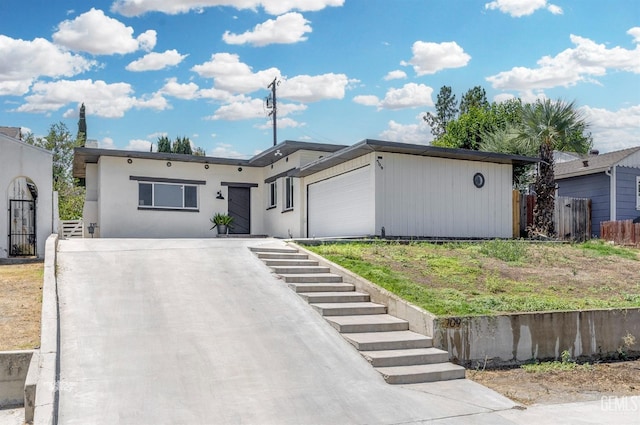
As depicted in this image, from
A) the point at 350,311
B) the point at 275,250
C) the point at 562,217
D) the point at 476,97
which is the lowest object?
the point at 350,311

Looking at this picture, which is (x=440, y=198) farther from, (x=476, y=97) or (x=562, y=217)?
(x=476, y=97)

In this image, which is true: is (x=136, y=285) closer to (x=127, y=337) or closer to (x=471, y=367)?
(x=127, y=337)

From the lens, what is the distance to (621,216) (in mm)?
22828

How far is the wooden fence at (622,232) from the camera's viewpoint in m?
18.7

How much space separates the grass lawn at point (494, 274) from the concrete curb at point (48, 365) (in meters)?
5.14

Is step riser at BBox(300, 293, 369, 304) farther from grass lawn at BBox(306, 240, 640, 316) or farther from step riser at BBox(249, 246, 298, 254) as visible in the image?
step riser at BBox(249, 246, 298, 254)

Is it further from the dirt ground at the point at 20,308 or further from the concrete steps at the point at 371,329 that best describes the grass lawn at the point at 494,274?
the dirt ground at the point at 20,308

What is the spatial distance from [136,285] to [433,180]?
9.58m

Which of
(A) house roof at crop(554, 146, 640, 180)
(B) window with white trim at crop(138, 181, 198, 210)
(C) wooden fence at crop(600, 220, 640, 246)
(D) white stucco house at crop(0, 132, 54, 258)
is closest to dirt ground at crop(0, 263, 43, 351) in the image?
(D) white stucco house at crop(0, 132, 54, 258)

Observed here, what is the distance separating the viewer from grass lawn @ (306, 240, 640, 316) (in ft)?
29.5

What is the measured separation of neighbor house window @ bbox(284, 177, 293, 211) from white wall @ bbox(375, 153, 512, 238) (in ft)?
18.5

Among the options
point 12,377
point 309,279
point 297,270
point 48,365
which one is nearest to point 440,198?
point 297,270

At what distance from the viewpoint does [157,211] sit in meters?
20.2

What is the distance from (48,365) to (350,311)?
14.8 ft
